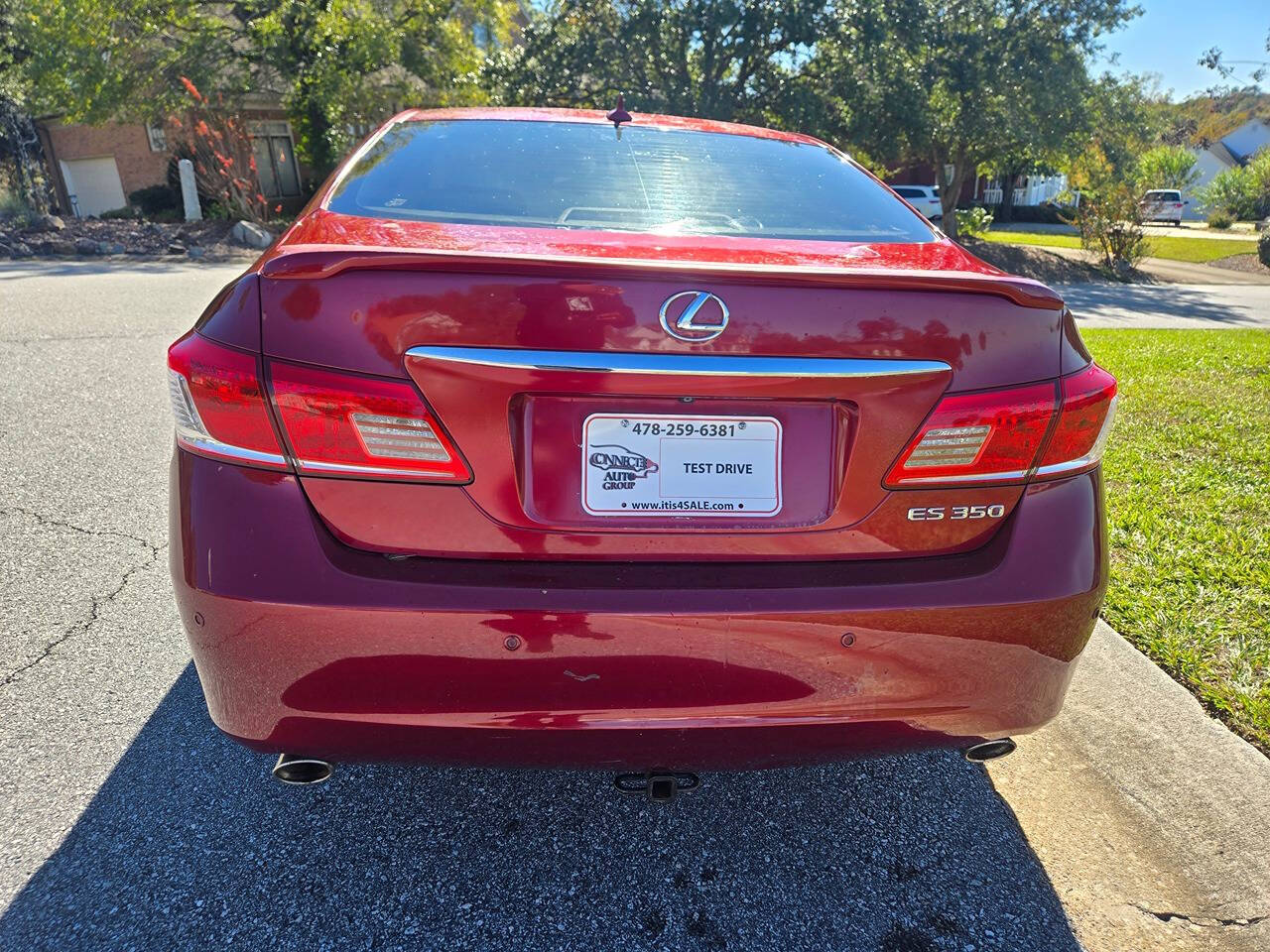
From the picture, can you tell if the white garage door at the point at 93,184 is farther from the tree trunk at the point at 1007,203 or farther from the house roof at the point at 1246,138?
the house roof at the point at 1246,138

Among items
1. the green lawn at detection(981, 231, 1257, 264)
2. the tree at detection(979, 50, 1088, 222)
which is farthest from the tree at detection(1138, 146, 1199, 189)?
the tree at detection(979, 50, 1088, 222)

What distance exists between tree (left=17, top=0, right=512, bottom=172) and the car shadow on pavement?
63.8ft

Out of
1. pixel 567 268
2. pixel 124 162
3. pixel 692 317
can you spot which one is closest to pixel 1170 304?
pixel 692 317

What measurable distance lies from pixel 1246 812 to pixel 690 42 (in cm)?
1909

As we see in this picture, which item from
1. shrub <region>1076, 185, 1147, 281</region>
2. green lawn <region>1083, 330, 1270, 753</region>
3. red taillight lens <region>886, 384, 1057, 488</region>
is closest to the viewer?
red taillight lens <region>886, 384, 1057, 488</region>

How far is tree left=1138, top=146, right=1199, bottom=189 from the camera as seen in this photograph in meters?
20.6

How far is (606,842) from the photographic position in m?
2.16

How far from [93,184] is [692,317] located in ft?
105

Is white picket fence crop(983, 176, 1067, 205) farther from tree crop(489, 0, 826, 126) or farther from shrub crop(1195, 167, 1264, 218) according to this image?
tree crop(489, 0, 826, 126)

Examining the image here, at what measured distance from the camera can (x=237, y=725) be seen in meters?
1.75

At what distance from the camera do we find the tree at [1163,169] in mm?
20578

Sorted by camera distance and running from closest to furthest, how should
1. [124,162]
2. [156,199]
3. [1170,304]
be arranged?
[1170,304], [156,199], [124,162]

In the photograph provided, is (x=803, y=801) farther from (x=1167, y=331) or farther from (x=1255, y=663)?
(x=1167, y=331)

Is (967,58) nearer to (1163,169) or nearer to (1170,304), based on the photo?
(1170,304)
